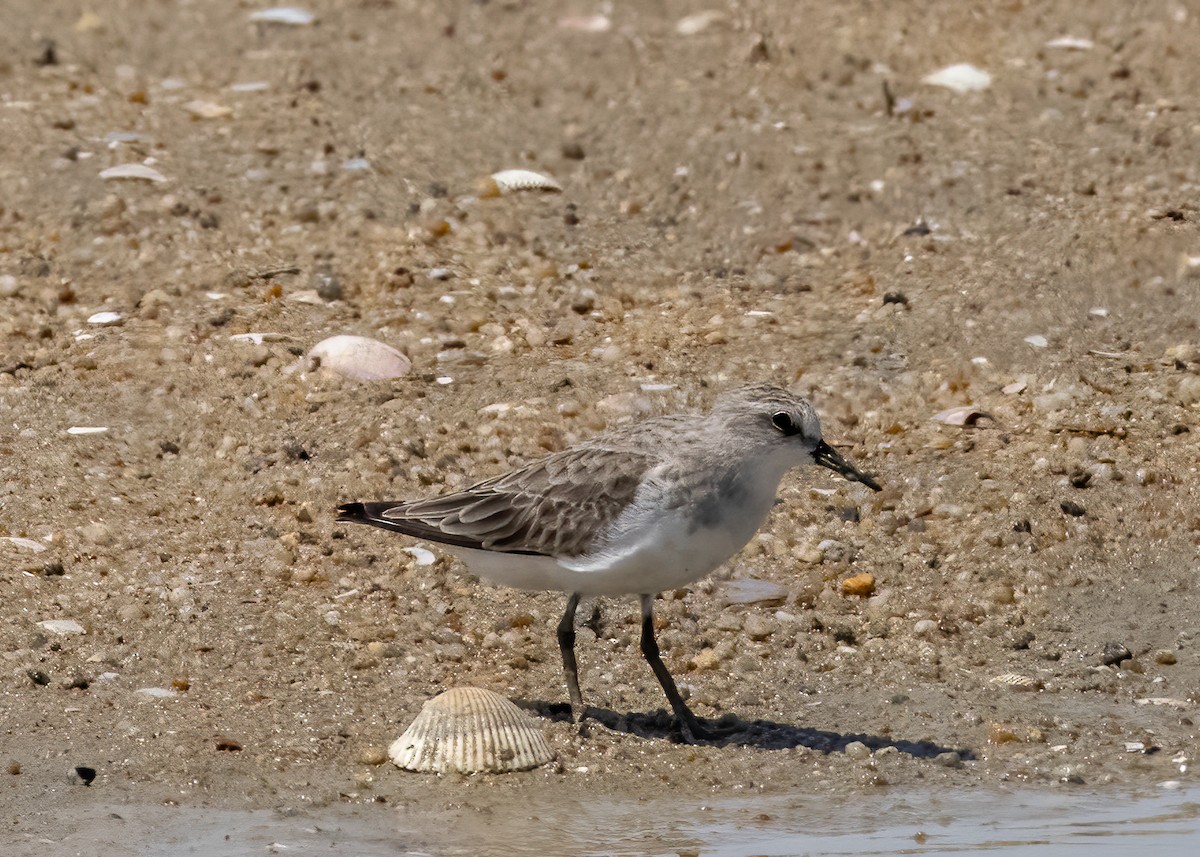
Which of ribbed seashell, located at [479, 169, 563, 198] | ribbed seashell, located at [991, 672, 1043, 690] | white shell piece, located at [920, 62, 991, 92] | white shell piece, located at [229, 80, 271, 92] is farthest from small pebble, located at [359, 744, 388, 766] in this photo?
white shell piece, located at [920, 62, 991, 92]

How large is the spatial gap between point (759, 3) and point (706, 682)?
766cm

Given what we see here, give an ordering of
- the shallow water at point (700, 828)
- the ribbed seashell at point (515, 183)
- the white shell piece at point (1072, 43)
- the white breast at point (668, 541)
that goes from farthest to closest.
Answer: the white shell piece at point (1072, 43) < the ribbed seashell at point (515, 183) < the white breast at point (668, 541) < the shallow water at point (700, 828)

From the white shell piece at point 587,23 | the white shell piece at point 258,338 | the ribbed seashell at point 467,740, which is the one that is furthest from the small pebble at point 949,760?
the white shell piece at point 587,23

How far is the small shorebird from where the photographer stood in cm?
605

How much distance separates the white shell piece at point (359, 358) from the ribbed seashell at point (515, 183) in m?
2.11

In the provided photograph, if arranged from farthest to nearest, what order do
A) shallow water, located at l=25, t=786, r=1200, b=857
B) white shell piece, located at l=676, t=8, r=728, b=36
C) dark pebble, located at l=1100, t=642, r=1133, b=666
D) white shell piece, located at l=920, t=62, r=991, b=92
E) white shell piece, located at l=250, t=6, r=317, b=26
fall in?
white shell piece, located at l=250, t=6, r=317, b=26, white shell piece, located at l=676, t=8, r=728, b=36, white shell piece, located at l=920, t=62, r=991, b=92, dark pebble, located at l=1100, t=642, r=1133, b=666, shallow water, located at l=25, t=786, r=1200, b=857

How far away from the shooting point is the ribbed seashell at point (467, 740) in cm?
592

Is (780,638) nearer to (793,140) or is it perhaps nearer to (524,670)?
(524,670)

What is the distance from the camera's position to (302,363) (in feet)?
28.7

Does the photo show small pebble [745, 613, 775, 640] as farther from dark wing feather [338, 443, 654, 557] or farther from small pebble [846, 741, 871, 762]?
dark wing feather [338, 443, 654, 557]

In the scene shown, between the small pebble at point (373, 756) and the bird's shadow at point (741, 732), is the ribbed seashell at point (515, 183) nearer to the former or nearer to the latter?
the bird's shadow at point (741, 732)

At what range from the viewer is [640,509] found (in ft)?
20.0

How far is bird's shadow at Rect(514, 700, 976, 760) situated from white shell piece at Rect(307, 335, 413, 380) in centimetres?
262

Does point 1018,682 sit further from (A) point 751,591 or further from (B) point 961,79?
(B) point 961,79
